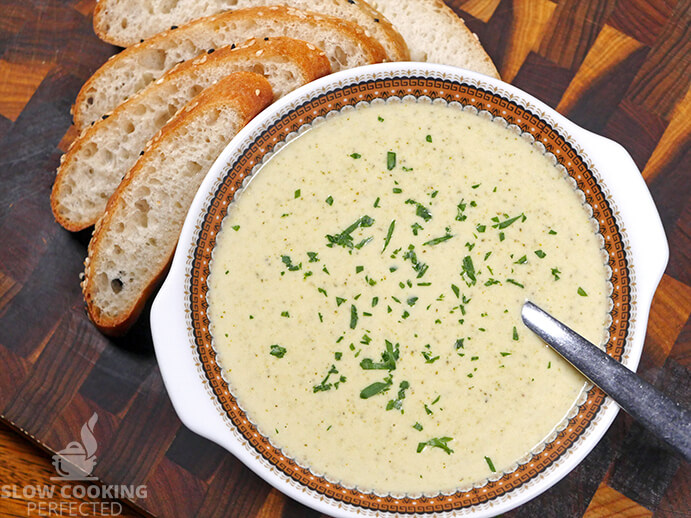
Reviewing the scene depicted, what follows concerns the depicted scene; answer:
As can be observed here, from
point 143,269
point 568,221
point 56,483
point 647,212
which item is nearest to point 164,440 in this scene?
point 56,483

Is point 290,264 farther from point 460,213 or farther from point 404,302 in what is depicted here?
point 460,213

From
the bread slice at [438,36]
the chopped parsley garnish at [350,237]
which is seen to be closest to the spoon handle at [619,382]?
the chopped parsley garnish at [350,237]

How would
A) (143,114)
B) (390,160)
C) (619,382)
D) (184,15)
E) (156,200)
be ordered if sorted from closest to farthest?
(619,382) → (390,160) → (156,200) → (143,114) → (184,15)

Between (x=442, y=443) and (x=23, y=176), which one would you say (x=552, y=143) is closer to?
(x=442, y=443)

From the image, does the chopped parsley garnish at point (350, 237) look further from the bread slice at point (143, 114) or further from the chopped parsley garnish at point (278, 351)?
the bread slice at point (143, 114)

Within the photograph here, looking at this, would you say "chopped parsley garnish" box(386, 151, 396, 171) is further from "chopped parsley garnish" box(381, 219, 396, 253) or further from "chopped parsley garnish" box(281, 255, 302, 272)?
"chopped parsley garnish" box(281, 255, 302, 272)

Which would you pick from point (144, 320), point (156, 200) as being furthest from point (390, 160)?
point (144, 320)
